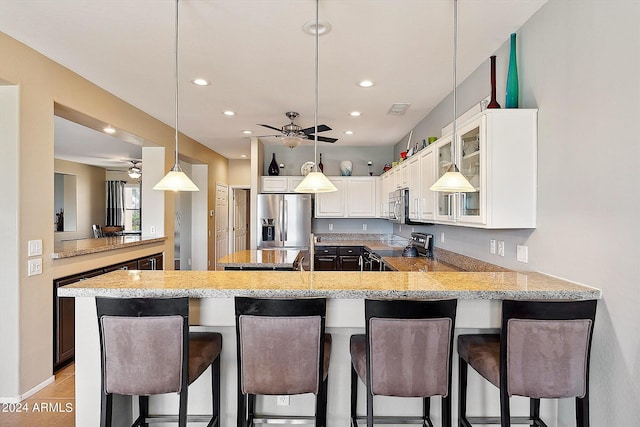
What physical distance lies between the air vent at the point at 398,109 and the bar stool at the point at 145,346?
334 centimetres

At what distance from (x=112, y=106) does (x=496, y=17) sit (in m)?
3.55

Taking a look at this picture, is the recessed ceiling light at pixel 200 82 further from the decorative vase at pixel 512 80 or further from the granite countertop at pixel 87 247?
the decorative vase at pixel 512 80

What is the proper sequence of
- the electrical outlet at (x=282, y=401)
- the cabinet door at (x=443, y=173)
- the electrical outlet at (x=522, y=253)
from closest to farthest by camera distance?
1. the electrical outlet at (x=282, y=401)
2. the electrical outlet at (x=522, y=253)
3. the cabinet door at (x=443, y=173)

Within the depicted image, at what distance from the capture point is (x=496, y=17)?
2320 mm

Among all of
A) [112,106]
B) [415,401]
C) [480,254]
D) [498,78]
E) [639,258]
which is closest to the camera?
[639,258]

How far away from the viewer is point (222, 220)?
791 cm

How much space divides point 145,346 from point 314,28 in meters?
2.11

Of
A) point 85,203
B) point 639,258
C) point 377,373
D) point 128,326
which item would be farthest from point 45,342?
point 85,203

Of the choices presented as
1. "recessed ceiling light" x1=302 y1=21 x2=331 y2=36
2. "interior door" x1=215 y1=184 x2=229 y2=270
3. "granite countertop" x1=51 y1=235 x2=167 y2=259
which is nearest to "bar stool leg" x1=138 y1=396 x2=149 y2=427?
"granite countertop" x1=51 y1=235 x2=167 y2=259

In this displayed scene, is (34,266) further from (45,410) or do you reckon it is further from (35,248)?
(45,410)

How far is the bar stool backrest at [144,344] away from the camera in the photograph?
1.65 meters

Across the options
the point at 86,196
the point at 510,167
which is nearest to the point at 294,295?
the point at 510,167

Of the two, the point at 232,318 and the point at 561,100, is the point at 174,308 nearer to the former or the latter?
the point at 232,318

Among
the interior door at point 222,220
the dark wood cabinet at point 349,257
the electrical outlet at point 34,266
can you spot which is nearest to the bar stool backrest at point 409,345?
the electrical outlet at point 34,266
